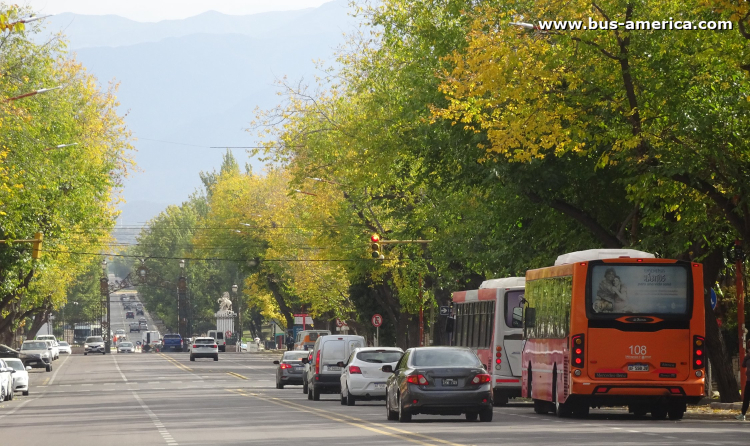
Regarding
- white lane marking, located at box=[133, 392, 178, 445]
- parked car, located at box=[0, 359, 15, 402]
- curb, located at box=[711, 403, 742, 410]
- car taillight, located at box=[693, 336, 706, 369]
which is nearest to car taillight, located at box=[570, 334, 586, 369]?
car taillight, located at box=[693, 336, 706, 369]

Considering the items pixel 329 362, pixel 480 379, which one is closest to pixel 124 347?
pixel 329 362

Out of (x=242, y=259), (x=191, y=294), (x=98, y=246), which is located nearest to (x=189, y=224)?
(x=191, y=294)

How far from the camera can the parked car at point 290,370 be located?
47438 millimetres

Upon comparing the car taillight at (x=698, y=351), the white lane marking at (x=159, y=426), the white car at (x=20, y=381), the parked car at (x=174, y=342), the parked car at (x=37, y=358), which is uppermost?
the parked car at (x=174, y=342)

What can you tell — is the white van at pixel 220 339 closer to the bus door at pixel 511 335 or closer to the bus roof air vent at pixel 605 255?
the bus door at pixel 511 335

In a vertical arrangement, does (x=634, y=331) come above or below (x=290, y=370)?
above

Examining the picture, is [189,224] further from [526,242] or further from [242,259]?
[526,242]

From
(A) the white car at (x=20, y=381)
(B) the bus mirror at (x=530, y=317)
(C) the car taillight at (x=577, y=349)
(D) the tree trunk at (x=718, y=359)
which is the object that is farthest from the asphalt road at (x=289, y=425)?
(A) the white car at (x=20, y=381)

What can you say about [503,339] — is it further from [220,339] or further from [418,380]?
[220,339]

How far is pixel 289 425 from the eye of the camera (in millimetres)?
24641

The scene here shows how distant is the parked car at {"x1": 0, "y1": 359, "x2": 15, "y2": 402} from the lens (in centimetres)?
4088

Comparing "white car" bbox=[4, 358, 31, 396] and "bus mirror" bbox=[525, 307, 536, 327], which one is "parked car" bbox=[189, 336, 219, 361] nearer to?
"white car" bbox=[4, 358, 31, 396]

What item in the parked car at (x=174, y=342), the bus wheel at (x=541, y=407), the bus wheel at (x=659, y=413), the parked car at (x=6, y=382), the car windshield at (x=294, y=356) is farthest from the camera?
the parked car at (x=174, y=342)

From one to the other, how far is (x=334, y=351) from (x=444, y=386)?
14.1 metres
